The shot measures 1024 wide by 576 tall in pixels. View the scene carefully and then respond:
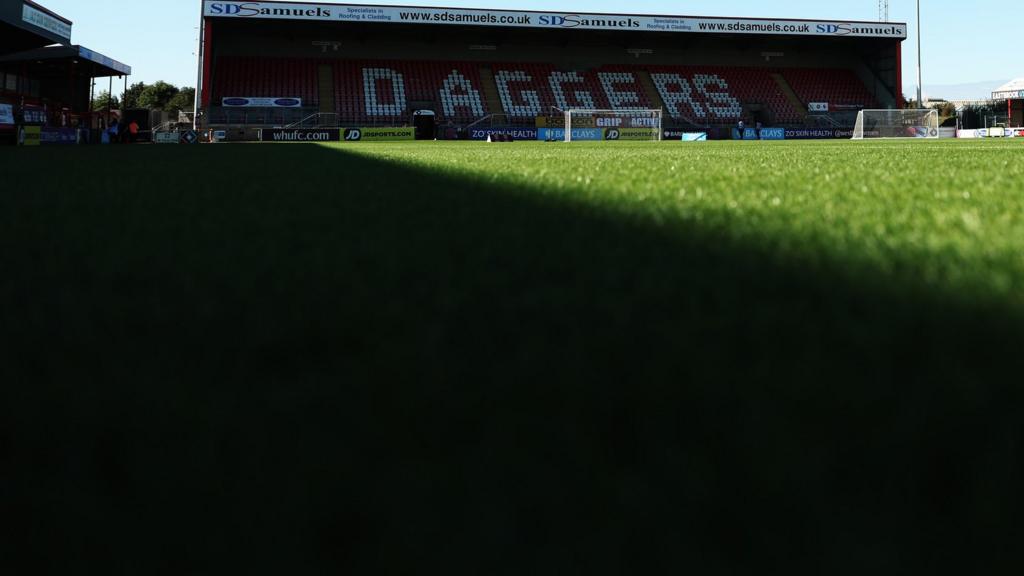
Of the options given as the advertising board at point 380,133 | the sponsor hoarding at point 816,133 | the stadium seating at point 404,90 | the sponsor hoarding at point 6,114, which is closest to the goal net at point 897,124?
the sponsor hoarding at point 816,133

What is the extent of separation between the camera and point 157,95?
70562mm

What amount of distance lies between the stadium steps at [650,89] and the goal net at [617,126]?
6126mm

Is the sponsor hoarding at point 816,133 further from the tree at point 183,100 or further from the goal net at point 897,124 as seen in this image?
the tree at point 183,100

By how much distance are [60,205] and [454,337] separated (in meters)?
2.89

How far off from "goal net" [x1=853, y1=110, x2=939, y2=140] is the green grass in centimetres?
3438

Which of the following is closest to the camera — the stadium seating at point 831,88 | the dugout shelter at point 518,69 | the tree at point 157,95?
the dugout shelter at point 518,69

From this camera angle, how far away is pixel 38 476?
782mm

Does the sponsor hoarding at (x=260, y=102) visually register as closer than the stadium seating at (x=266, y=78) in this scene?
Yes

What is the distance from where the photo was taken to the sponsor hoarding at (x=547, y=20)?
35.1 metres

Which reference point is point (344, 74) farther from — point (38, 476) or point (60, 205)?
point (38, 476)

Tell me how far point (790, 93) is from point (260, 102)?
2580 cm

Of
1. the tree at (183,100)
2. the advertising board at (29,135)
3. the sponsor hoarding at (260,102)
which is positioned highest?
the tree at (183,100)

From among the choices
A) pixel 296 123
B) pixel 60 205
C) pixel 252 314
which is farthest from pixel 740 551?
pixel 296 123

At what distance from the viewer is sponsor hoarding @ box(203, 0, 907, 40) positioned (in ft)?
115
